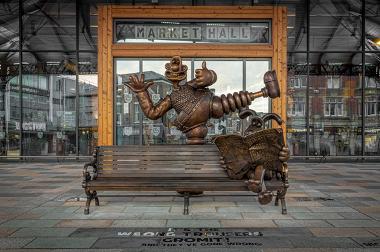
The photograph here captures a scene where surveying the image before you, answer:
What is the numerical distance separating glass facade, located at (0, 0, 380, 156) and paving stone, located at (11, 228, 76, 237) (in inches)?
435

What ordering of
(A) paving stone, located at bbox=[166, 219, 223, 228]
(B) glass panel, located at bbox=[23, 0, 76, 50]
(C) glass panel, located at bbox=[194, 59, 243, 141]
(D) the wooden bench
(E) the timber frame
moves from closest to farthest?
(A) paving stone, located at bbox=[166, 219, 223, 228]
(D) the wooden bench
(E) the timber frame
(C) glass panel, located at bbox=[194, 59, 243, 141]
(B) glass panel, located at bbox=[23, 0, 76, 50]

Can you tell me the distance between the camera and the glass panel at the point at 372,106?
16312mm

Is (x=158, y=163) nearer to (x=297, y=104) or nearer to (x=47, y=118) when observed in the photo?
(x=297, y=104)

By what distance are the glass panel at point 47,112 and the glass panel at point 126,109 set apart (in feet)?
10.2

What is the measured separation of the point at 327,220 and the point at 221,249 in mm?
2122

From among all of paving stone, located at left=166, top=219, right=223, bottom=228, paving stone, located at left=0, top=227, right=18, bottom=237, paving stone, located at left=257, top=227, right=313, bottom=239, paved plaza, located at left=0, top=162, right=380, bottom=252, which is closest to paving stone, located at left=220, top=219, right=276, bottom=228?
paved plaza, located at left=0, top=162, right=380, bottom=252

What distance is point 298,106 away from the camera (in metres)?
16.3

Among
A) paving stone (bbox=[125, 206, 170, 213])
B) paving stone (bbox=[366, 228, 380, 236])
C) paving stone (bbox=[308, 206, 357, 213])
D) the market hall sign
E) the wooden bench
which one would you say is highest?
the market hall sign

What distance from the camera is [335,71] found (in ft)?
54.2

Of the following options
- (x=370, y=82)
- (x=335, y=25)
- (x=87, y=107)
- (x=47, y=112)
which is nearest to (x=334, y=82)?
(x=370, y=82)

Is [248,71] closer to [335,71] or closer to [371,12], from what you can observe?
[335,71]

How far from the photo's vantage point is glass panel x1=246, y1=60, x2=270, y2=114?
12789mm

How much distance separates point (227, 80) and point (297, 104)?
149 inches

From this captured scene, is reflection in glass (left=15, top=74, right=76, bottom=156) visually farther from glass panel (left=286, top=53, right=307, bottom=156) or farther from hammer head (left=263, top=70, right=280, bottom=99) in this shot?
hammer head (left=263, top=70, right=280, bottom=99)
